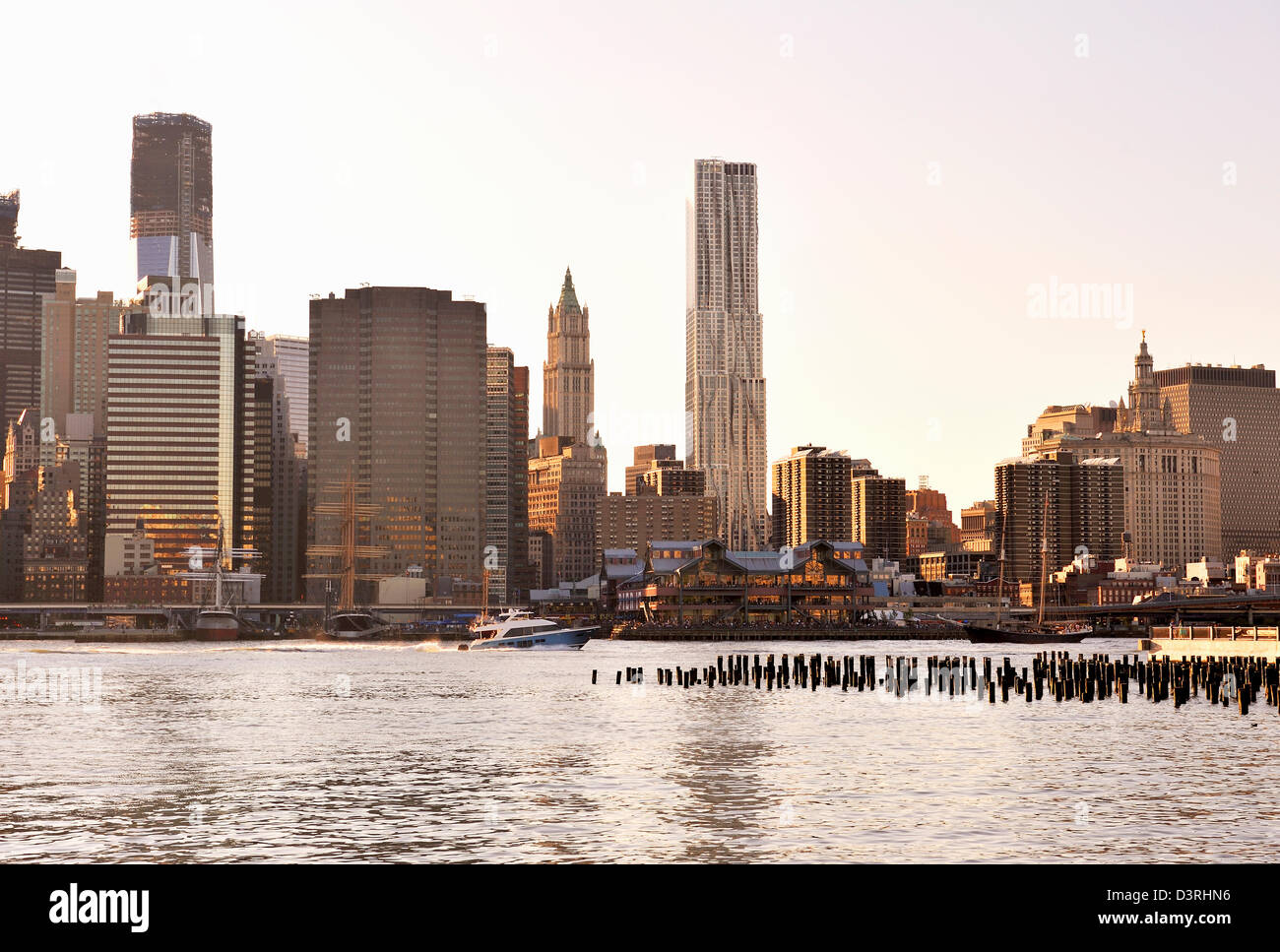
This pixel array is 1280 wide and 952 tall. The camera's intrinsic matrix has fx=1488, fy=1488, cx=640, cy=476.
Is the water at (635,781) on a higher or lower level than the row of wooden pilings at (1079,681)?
higher

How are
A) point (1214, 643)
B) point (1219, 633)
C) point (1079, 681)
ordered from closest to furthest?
1. point (1079, 681)
2. point (1214, 643)
3. point (1219, 633)

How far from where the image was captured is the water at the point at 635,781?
35562mm

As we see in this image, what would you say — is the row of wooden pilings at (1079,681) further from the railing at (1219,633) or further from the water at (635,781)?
the railing at (1219,633)

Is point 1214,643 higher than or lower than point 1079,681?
higher

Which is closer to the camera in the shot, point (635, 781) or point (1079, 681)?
point (635, 781)

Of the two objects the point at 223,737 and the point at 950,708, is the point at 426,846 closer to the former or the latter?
the point at 223,737

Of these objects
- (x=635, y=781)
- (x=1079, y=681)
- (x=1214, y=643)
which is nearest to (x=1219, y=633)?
(x=1214, y=643)

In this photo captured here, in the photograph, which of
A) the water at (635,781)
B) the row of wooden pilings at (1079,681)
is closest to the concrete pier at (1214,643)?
→ the row of wooden pilings at (1079,681)

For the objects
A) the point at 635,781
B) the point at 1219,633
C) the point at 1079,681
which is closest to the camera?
the point at 635,781

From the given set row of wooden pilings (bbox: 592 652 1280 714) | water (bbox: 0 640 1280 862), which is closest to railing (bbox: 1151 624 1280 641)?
row of wooden pilings (bbox: 592 652 1280 714)

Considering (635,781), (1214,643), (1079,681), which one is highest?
(635,781)

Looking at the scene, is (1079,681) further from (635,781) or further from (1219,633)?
(1219,633)

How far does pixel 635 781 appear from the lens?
163ft
